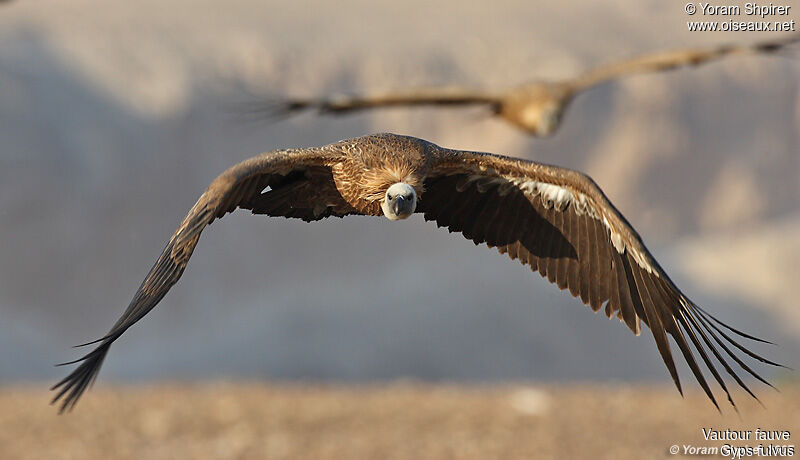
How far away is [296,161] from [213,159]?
18174mm

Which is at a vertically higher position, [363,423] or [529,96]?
[529,96]

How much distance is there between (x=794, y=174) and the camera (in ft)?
88.7

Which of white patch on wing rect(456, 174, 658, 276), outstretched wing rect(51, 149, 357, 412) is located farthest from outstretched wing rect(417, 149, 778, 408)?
outstretched wing rect(51, 149, 357, 412)

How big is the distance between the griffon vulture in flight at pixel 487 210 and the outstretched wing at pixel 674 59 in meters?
4.33

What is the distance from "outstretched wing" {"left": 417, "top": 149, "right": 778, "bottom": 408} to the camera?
5434 mm

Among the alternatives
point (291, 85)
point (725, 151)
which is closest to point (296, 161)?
point (291, 85)

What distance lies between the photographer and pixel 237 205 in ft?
16.5

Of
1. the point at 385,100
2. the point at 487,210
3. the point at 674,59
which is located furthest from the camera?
the point at 674,59

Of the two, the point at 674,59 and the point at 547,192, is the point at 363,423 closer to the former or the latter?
the point at 674,59

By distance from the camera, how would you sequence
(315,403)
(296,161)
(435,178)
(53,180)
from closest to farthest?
(296,161)
(435,178)
(315,403)
(53,180)

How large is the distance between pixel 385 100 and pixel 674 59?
2.51 m

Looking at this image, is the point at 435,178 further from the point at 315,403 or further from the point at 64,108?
the point at 64,108

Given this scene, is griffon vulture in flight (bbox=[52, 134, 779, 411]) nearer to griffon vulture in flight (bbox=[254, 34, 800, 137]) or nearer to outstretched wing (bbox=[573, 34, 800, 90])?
griffon vulture in flight (bbox=[254, 34, 800, 137])

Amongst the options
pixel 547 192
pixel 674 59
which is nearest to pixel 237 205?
pixel 547 192
